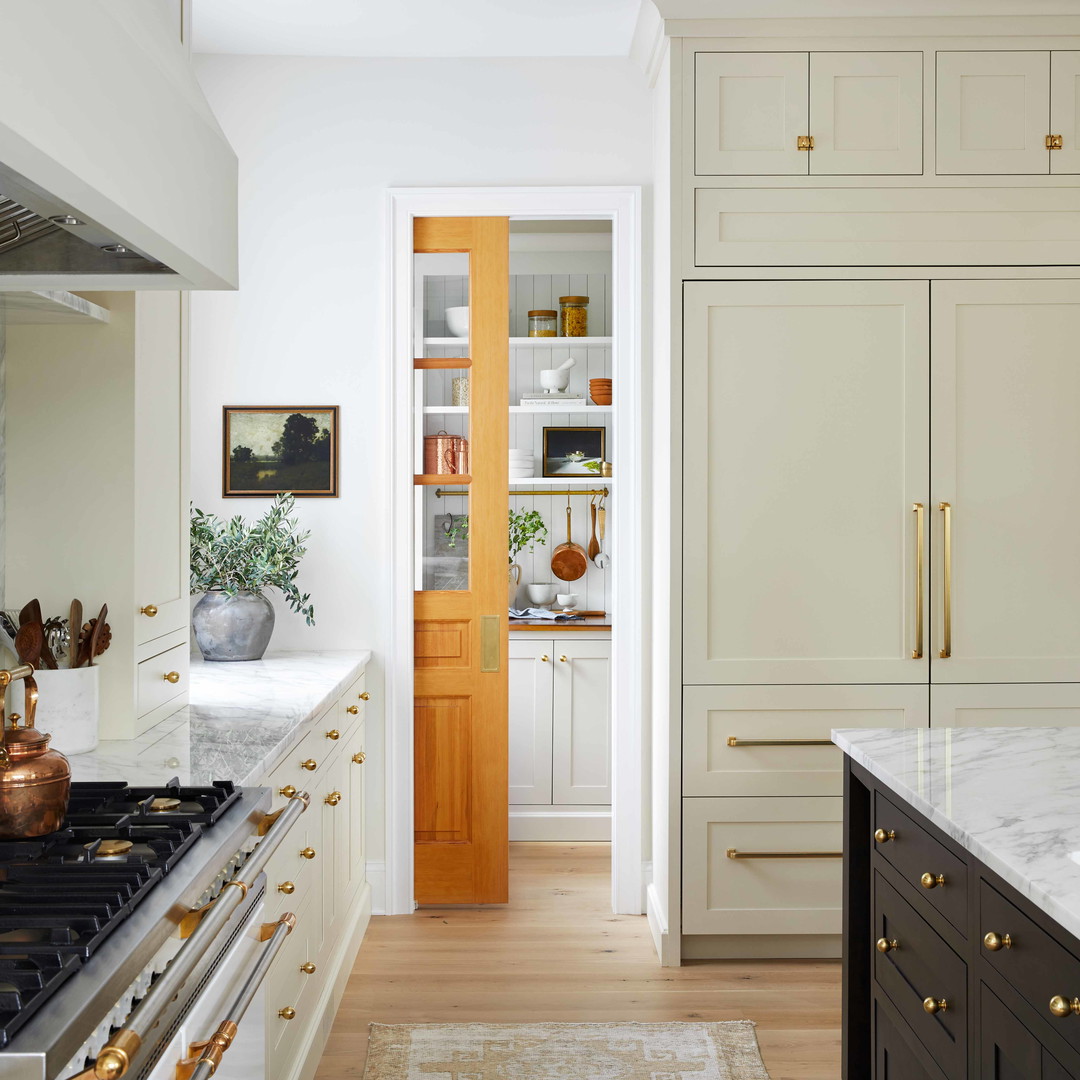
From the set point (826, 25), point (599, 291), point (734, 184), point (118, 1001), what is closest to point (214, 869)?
point (118, 1001)

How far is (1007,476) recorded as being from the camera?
290 centimetres

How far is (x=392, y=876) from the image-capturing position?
134 inches

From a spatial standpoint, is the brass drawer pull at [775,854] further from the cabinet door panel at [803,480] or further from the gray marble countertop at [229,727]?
the gray marble countertop at [229,727]

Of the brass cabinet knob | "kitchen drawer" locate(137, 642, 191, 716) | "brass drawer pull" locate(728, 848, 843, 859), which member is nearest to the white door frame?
"brass drawer pull" locate(728, 848, 843, 859)

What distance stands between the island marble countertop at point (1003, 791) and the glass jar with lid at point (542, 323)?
2786mm

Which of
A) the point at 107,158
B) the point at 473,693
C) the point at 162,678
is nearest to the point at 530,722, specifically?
the point at 473,693

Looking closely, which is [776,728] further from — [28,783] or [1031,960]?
[28,783]

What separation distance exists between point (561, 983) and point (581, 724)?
1407 mm

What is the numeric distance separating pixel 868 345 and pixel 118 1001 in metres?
2.54

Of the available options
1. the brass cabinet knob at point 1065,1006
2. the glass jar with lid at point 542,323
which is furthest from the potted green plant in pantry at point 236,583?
the brass cabinet knob at point 1065,1006

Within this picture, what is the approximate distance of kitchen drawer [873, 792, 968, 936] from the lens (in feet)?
4.91

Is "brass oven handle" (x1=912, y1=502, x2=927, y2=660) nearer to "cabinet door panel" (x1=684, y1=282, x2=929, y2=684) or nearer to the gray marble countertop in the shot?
"cabinet door panel" (x1=684, y1=282, x2=929, y2=684)

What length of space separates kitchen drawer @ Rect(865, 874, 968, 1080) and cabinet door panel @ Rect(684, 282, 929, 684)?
1.07 meters

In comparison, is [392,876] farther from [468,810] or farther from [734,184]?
[734,184]
